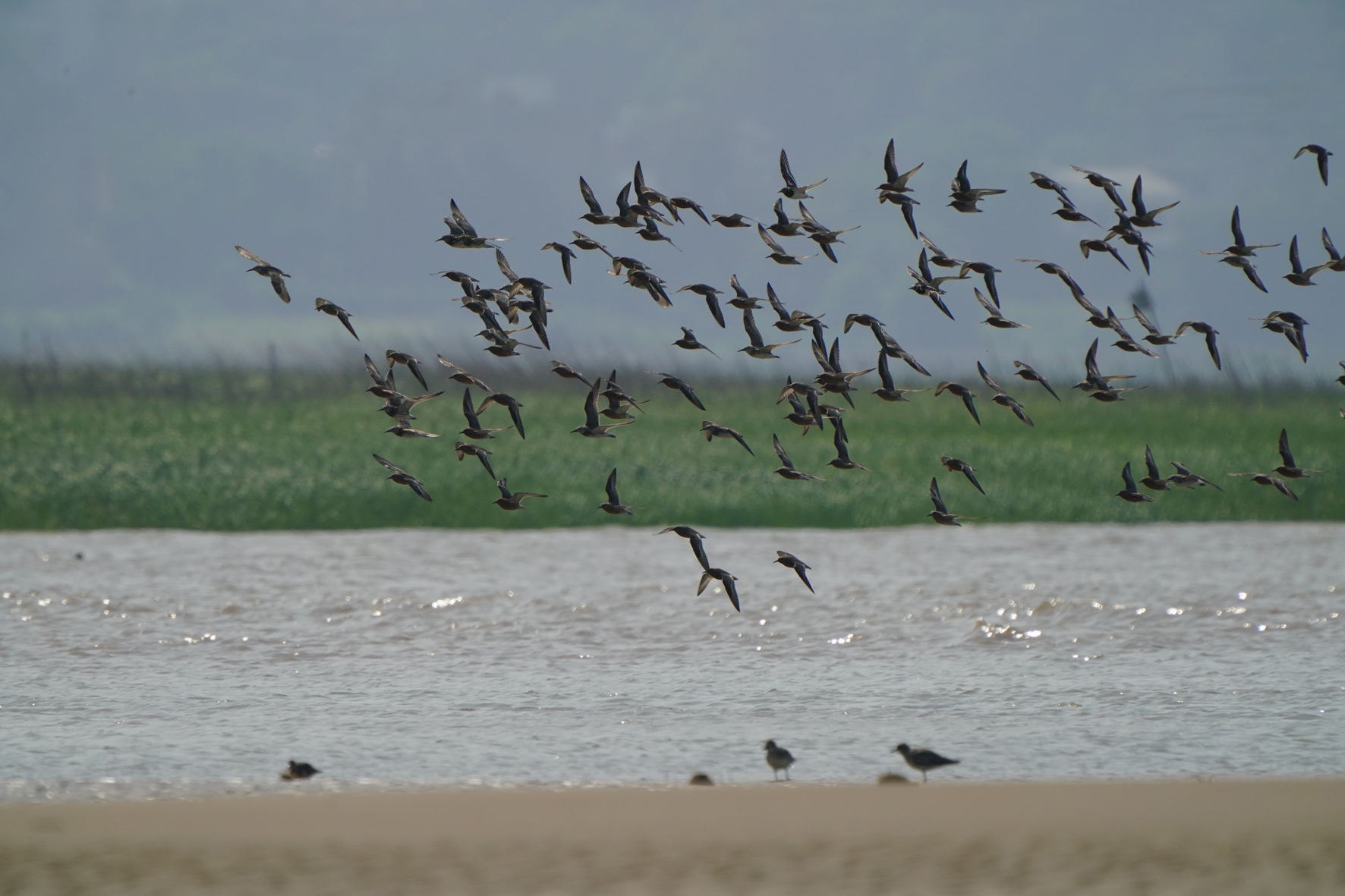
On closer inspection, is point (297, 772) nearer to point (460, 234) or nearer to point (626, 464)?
point (460, 234)

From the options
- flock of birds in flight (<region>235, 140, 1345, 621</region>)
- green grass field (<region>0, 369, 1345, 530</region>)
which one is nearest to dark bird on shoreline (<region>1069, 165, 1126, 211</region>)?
flock of birds in flight (<region>235, 140, 1345, 621</region>)

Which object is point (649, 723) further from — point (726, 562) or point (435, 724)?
point (726, 562)

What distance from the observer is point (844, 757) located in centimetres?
1063

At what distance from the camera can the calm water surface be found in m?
10.7

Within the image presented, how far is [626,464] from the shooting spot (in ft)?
90.2

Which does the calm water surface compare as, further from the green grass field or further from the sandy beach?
the green grass field

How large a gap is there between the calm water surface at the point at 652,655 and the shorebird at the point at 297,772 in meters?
0.15

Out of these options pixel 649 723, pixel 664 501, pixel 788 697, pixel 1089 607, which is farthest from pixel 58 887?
pixel 664 501

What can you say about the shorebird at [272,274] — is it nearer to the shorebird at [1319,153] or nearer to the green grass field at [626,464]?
the shorebird at [1319,153]

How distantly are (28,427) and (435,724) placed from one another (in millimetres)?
21690

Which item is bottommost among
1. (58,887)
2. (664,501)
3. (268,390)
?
(58,887)

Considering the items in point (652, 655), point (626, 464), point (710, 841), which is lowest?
point (710, 841)

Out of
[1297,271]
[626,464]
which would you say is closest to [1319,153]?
[1297,271]

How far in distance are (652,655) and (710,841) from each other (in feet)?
24.8
